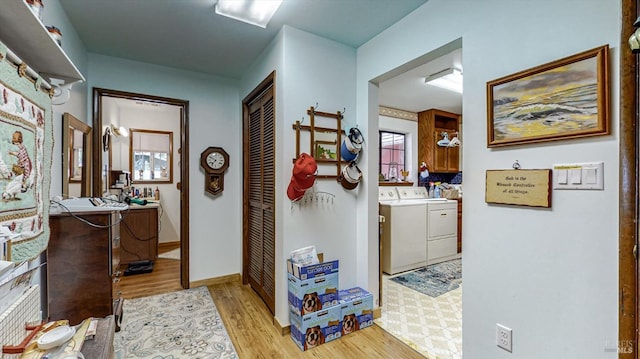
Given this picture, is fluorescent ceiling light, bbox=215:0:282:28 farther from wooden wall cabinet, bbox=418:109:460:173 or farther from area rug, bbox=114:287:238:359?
wooden wall cabinet, bbox=418:109:460:173

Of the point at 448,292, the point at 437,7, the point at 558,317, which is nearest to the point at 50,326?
the point at 558,317

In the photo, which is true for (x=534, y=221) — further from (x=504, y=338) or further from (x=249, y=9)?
(x=249, y=9)

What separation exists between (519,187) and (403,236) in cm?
236

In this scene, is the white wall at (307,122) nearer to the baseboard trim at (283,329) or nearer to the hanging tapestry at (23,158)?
the baseboard trim at (283,329)

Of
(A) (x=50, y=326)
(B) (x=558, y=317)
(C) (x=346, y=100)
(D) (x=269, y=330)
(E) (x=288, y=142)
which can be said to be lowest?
(D) (x=269, y=330)

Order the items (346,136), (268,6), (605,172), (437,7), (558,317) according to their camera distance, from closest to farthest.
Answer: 1. (605,172)
2. (558,317)
3. (437,7)
4. (268,6)
5. (346,136)

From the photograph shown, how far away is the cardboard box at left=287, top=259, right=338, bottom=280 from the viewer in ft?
6.67

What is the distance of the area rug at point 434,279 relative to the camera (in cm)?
308

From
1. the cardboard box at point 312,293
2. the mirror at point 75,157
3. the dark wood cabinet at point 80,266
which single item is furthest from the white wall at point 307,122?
the mirror at point 75,157

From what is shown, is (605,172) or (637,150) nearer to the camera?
(637,150)

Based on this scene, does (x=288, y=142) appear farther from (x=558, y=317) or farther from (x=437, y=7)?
(x=558, y=317)

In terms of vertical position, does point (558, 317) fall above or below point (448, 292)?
above

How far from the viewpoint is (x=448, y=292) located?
2.99 m

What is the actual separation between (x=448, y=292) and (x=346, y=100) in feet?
7.69
